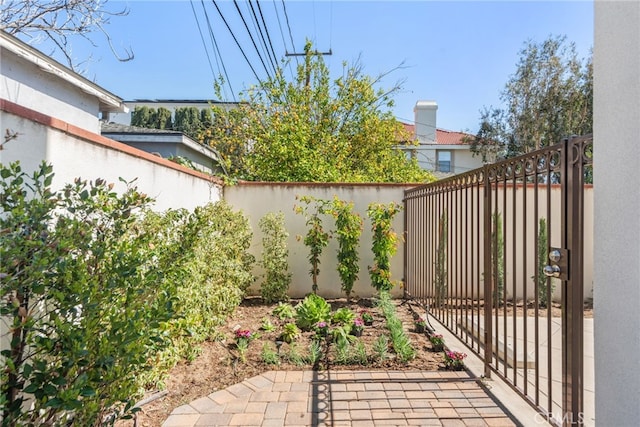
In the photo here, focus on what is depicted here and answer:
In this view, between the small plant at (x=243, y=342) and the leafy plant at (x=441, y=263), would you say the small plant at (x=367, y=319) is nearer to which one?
the leafy plant at (x=441, y=263)

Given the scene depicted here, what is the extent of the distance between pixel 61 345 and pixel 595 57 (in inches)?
115

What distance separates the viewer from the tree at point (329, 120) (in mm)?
9570

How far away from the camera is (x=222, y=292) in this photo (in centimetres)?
408

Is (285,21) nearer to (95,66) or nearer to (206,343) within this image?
(95,66)

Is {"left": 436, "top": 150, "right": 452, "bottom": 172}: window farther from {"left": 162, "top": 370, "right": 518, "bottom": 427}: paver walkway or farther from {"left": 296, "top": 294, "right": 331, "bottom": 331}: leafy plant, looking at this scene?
{"left": 162, "top": 370, "right": 518, "bottom": 427}: paver walkway

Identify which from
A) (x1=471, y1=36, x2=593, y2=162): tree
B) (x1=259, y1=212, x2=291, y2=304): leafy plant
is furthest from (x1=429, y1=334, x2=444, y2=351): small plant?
(x1=471, y1=36, x2=593, y2=162): tree

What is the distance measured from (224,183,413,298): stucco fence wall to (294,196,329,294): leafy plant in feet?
0.40

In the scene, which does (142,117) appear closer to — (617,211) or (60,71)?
(60,71)

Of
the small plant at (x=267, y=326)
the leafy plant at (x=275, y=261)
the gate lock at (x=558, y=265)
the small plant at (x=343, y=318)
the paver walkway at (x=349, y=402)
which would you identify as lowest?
the paver walkway at (x=349, y=402)

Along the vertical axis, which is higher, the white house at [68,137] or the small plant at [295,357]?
the white house at [68,137]

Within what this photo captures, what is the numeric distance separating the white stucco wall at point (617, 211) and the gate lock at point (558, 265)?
1.02 feet

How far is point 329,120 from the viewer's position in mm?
10086

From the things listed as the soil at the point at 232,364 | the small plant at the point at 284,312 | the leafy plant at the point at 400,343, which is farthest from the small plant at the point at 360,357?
the small plant at the point at 284,312

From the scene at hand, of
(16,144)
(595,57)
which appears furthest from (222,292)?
(595,57)
